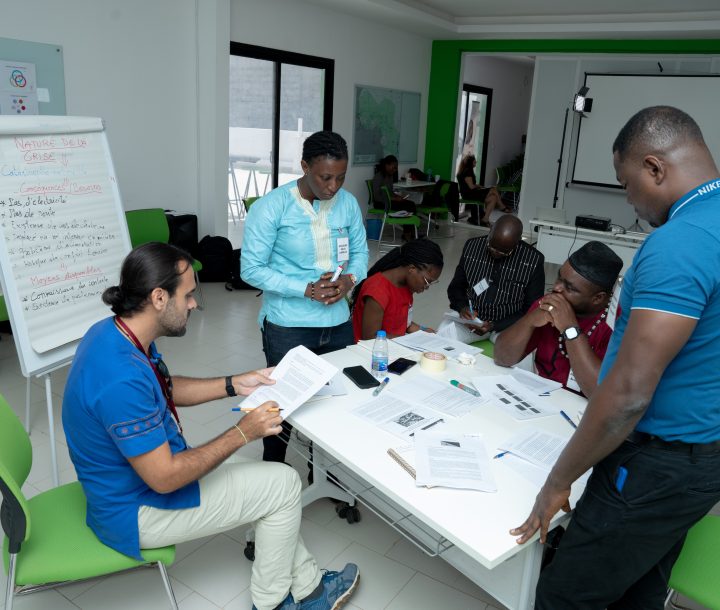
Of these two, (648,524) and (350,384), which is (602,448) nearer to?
(648,524)

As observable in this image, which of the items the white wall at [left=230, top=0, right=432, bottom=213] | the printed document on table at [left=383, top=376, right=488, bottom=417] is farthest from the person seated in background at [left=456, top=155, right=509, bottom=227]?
the printed document on table at [left=383, top=376, right=488, bottom=417]

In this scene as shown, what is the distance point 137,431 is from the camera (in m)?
1.56

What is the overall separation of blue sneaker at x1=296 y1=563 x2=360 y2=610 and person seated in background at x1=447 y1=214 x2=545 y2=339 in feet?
5.67

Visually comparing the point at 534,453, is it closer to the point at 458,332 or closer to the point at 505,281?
the point at 458,332

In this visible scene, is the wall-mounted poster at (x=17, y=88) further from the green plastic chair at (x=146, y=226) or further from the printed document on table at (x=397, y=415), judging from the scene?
the printed document on table at (x=397, y=415)

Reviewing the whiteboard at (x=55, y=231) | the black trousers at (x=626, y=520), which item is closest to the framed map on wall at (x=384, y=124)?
the whiteboard at (x=55, y=231)

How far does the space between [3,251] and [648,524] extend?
102 inches

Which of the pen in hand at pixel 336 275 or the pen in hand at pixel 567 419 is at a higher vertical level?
the pen in hand at pixel 336 275

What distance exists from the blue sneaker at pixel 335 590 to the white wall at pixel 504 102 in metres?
11.2

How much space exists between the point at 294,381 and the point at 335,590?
0.74 meters

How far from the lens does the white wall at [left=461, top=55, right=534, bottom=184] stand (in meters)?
12.3

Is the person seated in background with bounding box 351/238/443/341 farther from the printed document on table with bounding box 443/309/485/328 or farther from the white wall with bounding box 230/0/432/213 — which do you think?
the white wall with bounding box 230/0/432/213

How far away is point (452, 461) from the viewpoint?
1733 mm

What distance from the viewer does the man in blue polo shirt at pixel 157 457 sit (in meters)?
1.58
